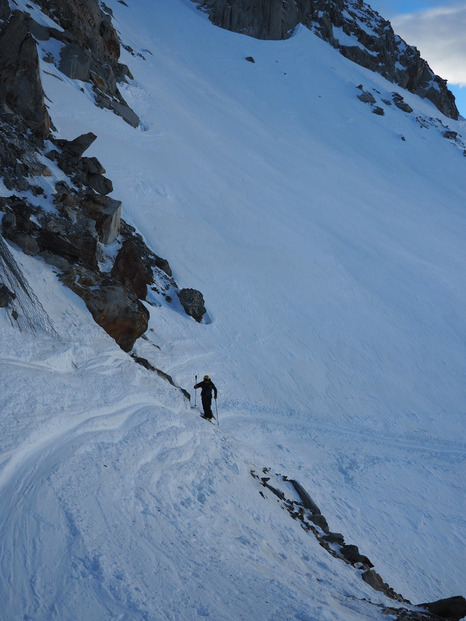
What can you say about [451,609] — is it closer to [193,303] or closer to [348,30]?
[193,303]

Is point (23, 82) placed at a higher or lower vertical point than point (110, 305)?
higher

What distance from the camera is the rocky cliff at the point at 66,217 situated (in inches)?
402

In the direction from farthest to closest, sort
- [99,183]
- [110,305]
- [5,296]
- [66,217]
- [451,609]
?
[99,183] < [66,217] < [110,305] < [5,296] < [451,609]

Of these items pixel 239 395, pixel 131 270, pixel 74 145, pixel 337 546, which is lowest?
pixel 239 395

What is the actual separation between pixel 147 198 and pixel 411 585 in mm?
16258

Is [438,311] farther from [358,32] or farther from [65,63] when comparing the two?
[358,32]

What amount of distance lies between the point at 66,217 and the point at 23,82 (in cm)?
624

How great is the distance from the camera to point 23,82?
1582cm

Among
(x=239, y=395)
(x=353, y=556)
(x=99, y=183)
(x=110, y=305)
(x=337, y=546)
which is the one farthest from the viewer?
(x=99, y=183)

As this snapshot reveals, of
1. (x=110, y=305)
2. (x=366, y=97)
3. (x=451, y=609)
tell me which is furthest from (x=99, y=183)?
(x=366, y=97)

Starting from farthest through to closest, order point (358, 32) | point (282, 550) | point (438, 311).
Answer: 1. point (358, 32)
2. point (438, 311)
3. point (282, 550)

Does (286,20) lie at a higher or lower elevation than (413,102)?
higher

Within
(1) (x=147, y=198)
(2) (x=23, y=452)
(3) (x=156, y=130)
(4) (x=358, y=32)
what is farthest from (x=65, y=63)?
(4) (x=358, y=32)

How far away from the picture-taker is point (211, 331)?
15.6 meters
